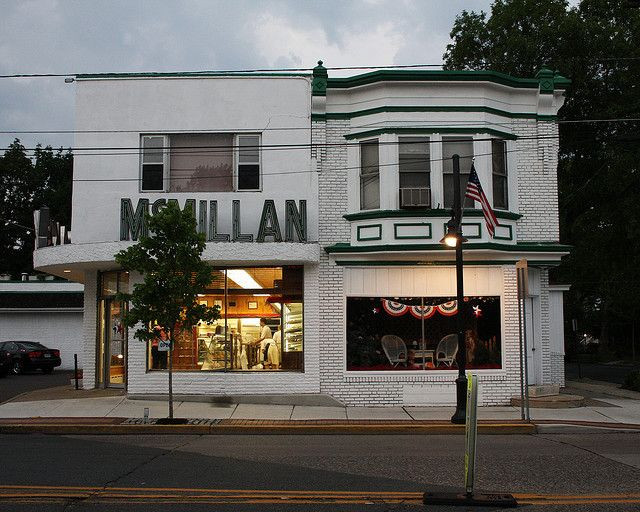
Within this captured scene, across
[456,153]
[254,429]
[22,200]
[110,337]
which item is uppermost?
[22,200]

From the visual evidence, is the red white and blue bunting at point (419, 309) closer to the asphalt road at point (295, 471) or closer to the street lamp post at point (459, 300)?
the street lamp post at point (459, 300)

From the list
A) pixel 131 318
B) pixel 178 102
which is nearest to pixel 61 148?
pixel 178 102

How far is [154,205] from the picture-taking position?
16922 mm

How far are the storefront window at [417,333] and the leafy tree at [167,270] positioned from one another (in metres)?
4.22

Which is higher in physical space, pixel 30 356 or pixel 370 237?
pixel 370 237

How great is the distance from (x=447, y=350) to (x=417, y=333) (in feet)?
2.56

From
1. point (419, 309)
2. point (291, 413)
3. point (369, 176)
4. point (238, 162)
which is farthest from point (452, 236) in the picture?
point (238, 162)

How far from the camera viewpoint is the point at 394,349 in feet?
55.3

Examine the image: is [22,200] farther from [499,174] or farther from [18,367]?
[499,174]

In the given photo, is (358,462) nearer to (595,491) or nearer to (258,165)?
(595,491)

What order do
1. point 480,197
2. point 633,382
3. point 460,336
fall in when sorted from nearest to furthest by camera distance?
1. point 460,336
2. point 480,197
3. point 633,382

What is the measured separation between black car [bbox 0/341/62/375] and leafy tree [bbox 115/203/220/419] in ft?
59.3

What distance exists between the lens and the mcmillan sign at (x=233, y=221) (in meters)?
16.8

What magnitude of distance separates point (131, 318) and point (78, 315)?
2097cm
